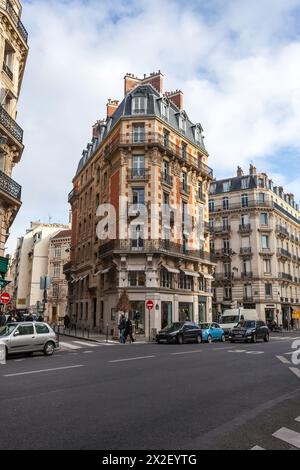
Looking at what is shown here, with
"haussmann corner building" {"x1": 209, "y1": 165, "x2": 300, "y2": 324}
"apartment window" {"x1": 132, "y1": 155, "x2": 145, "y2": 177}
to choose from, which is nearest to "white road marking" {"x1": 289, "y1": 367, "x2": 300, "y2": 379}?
"apartment window" {"x1": 132, "y1": 155, "x2": 145, "y2": 177}

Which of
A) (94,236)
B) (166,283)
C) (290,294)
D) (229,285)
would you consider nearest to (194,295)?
(166,283)

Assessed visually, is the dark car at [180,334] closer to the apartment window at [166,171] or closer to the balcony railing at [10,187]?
the balcony railing at [10,187]

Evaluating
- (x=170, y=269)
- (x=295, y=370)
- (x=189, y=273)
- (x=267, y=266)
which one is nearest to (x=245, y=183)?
(x=267, y=266)

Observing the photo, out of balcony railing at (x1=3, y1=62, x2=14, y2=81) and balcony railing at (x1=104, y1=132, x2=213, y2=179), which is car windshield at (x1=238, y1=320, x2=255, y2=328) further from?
balcony railing at (x1=3, y1=62, x2=14, y2=81)

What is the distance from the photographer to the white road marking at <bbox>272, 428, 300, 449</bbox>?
4.84m

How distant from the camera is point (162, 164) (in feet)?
106

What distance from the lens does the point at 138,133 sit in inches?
1270

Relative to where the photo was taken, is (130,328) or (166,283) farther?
(166,283)

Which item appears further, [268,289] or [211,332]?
[268,289]

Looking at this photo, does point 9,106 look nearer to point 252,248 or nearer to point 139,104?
point 139,104

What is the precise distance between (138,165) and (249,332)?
15.6 meters

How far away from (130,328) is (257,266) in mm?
30243
